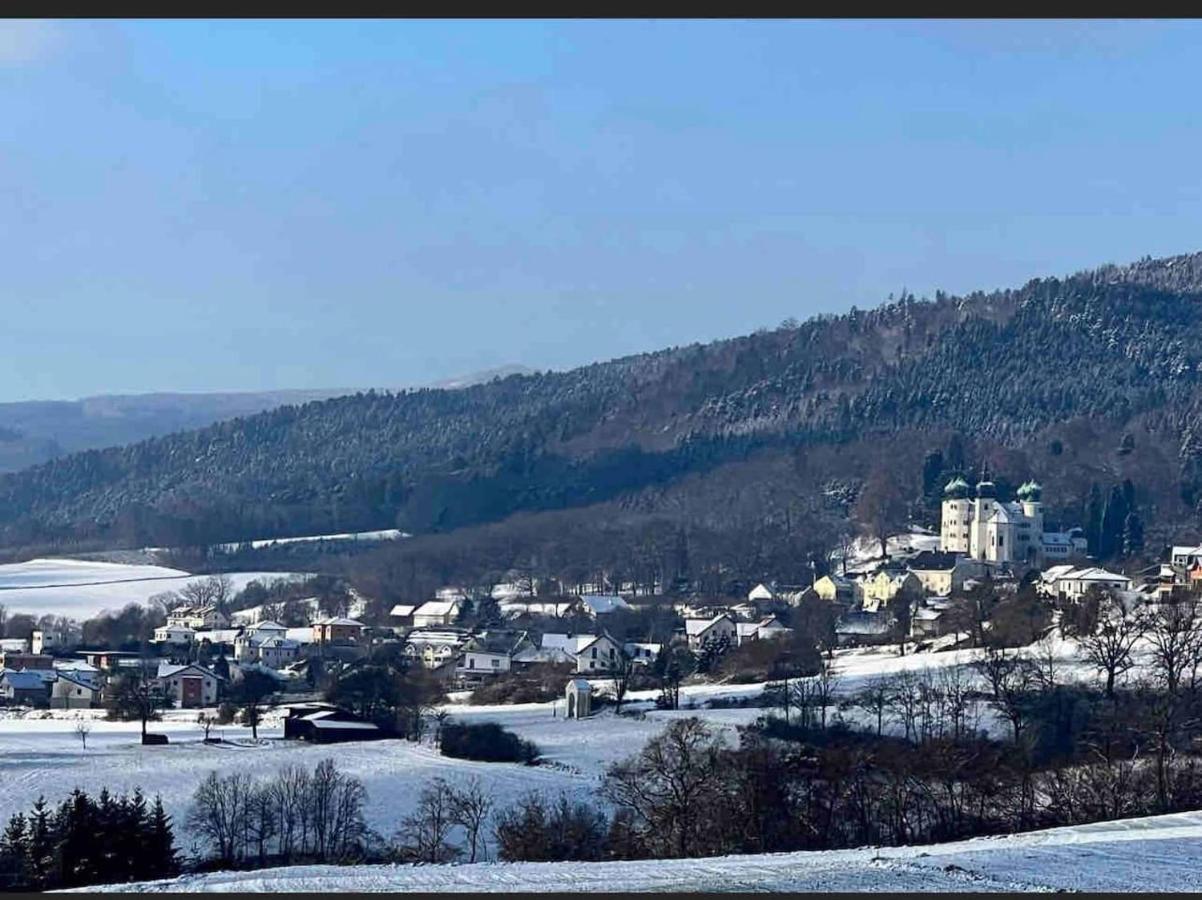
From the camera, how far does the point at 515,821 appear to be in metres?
28.5


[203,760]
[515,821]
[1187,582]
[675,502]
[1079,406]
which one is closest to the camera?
[515,821]

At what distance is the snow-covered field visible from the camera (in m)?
87.8

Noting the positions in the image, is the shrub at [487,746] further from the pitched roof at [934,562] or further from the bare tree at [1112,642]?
the pitched roof at [934,562]

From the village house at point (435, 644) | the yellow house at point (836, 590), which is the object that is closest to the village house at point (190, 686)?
the village house at point (435, 644)

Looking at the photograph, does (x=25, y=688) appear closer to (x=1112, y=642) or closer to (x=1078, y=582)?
(x=1112, y=642)

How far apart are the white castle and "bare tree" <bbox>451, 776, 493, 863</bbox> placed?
51494mm

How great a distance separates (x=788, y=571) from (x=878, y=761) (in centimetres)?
5590

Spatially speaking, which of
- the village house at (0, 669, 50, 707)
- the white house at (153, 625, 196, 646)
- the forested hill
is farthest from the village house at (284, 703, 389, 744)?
the forested hill

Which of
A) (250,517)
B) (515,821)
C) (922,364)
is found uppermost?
(922,364)

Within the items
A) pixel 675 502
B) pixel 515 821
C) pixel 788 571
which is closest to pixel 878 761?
pixel 515 821

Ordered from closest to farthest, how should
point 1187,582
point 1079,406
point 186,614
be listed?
point 1187,582
point 186,614
point 1079,406

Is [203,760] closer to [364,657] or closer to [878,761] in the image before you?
[878,761]

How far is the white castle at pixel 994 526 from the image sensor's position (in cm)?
8169

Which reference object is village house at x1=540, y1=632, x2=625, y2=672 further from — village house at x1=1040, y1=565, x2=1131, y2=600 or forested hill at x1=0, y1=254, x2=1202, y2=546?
forested hill at x1=0, y1=254, x2=1202, y2=546
